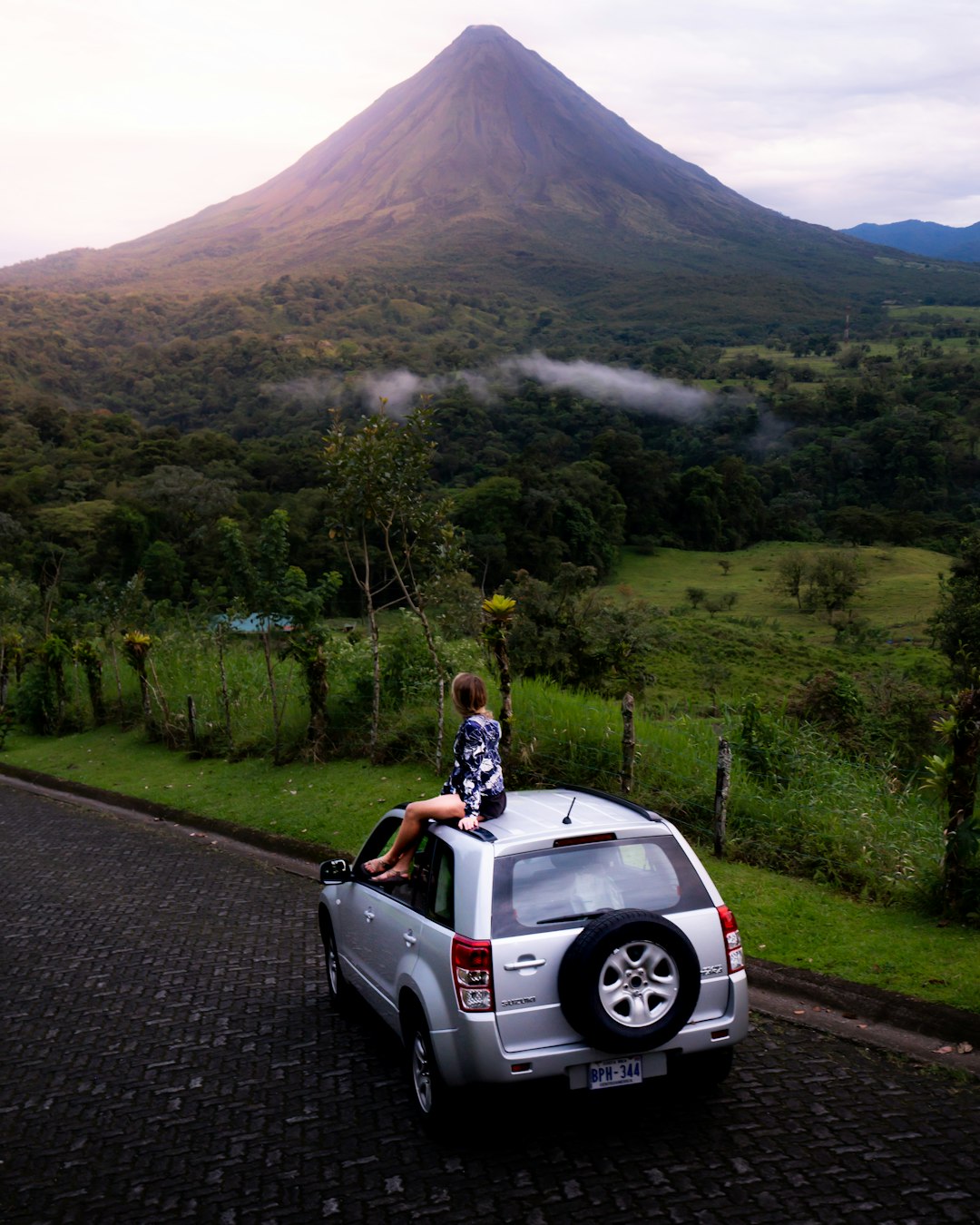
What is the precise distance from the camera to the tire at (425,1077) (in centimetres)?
443

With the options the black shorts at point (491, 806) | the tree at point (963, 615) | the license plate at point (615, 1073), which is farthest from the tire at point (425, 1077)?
the tree at point (963, 615)

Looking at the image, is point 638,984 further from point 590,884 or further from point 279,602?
point 279,602

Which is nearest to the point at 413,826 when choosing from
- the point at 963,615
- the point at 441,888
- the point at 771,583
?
the point at 441,888

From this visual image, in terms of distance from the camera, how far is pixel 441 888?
15.8 ft

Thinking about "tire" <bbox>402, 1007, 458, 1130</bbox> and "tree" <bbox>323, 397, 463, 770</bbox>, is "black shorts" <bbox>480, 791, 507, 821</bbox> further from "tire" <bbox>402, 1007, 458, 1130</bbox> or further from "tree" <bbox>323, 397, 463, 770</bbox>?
"tree" <bbox>323, 397, 463, 770</bbox>

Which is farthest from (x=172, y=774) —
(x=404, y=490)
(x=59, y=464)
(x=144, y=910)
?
(x=59, y=464)

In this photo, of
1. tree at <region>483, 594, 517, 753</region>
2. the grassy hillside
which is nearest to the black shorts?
tree at <region>483, 594, 517, 753</region>

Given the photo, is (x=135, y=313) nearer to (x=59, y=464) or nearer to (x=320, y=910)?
(x=59, y=464)

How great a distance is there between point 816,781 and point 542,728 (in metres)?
2.94

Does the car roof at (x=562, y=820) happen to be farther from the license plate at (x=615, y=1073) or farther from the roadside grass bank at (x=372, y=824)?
the roadside grass bank at (x=372, y=824)

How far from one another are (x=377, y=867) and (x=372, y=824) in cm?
505

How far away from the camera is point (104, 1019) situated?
20.6 feet

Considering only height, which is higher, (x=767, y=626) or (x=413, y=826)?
(x=413, y=826)

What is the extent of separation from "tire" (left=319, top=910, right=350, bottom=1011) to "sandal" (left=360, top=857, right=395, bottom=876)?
768 mm
